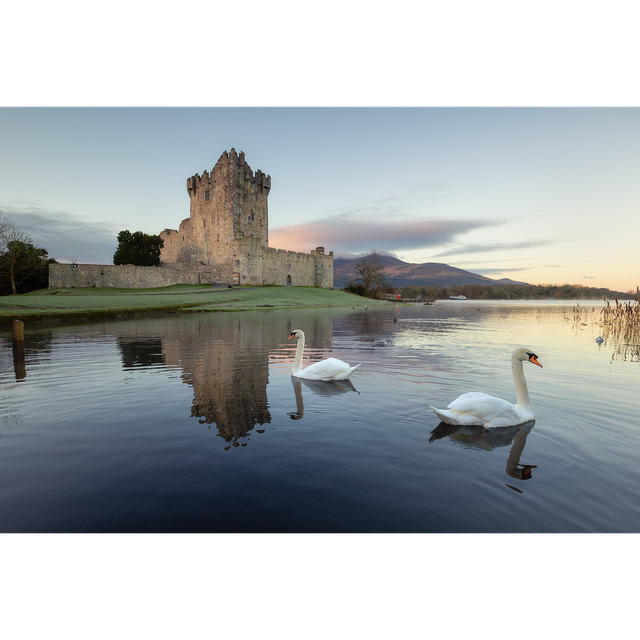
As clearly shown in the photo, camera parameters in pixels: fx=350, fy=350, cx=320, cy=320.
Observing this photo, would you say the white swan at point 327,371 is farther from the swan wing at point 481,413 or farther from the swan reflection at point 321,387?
the swan wing at point 481,413

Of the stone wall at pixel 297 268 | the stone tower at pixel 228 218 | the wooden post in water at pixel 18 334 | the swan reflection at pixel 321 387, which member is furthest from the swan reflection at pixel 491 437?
the stone wall at pixel 297 268

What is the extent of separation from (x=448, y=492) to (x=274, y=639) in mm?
2343

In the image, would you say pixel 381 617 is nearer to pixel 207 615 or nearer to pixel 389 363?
pixel 207 615

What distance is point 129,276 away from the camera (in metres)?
52.0

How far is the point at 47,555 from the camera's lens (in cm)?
246

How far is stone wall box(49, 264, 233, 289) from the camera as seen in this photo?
46.5m

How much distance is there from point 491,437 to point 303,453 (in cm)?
287

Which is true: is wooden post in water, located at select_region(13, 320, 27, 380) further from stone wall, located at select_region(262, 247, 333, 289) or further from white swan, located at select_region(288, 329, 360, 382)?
stone wall, located at select_region(262, 247, 333, 289)

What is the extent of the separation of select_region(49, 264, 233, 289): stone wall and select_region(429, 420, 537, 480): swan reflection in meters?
54.5

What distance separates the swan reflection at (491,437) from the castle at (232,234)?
58398 mm

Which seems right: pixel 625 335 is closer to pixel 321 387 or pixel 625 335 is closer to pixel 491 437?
pixel 491 437

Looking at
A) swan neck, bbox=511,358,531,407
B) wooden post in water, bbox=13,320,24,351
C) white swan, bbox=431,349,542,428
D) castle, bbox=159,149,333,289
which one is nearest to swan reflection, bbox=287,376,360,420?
white swan, bbox=431,349,542,428

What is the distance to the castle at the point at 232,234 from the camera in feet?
204

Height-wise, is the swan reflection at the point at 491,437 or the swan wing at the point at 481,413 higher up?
the swan wing at the point at 481,413
